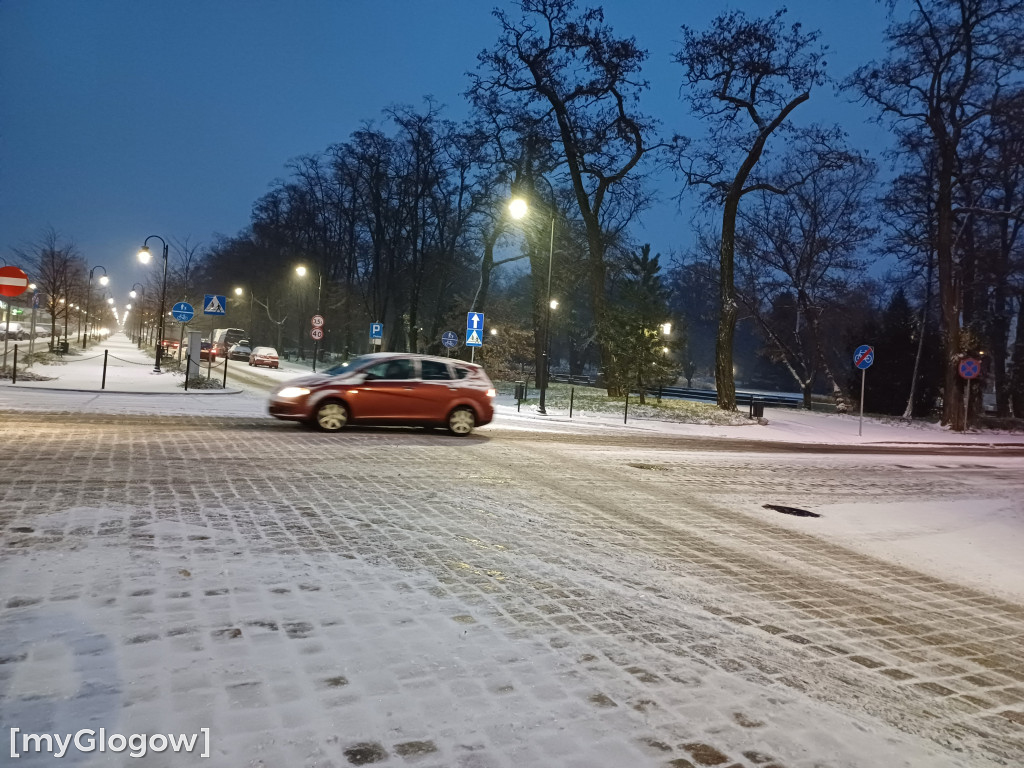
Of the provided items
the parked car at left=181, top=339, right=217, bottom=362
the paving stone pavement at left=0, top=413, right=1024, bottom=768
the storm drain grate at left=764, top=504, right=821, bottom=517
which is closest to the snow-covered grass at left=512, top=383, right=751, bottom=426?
the parked car at left=181, top=339, right=217, bottom=362

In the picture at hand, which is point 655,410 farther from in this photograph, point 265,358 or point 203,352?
point 265,358

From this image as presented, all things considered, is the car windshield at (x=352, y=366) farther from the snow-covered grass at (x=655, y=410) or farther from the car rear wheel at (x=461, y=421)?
the snow-covered grass at (x=655, y=410)

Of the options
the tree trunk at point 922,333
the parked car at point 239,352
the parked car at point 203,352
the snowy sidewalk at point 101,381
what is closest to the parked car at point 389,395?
the snowy sidewalk at point 101,381

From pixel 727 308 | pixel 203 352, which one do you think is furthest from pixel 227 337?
pixel 727 308

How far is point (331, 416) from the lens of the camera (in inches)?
586

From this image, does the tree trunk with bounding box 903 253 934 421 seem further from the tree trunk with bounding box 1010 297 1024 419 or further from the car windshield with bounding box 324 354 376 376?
the car windshield with bounding box 324 354 376 376

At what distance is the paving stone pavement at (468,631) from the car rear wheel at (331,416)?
5.20m

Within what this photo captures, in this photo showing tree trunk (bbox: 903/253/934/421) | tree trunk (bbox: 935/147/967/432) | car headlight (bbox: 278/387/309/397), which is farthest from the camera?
tree trunk (bbox: 903/253/934/421)

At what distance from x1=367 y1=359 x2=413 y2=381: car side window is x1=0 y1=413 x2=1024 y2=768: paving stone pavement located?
5.61m

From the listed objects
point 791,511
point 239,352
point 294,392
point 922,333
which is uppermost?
point 922,333

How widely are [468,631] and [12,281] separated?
1394cm

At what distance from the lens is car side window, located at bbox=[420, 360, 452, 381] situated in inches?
607

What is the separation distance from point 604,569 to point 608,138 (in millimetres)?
30341

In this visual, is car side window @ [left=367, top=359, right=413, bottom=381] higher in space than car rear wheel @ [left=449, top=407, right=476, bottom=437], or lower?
higher
